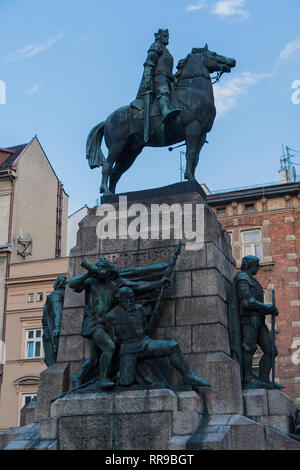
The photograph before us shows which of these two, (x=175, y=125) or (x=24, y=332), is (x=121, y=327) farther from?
(x=24, y=332)

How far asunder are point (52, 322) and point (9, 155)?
25.3 meters

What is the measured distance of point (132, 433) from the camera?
29.5 ft

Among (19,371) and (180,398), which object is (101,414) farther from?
(19,371)

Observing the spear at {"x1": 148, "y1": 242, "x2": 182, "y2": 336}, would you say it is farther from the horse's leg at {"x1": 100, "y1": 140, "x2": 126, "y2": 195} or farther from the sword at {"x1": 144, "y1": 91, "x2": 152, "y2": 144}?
the sword at {"x1": 144, "y1": 91, "x2": 152, "y2": 144}

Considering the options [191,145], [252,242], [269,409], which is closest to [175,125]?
[191,145]

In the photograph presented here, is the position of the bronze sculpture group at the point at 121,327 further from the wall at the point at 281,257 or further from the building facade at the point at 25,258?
the building facade at the point at 25,258

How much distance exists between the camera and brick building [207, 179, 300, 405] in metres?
27.3

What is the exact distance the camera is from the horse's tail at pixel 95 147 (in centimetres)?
1298

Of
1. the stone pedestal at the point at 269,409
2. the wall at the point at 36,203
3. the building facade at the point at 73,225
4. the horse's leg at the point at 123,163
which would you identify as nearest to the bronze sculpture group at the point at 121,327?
the stone pedestal at the point at 269,409

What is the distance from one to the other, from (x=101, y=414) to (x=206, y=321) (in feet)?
7.06
